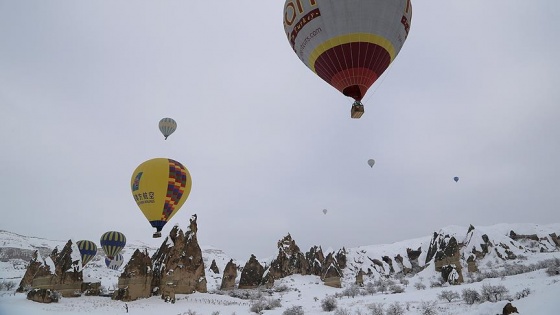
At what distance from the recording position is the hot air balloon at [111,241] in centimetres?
4122

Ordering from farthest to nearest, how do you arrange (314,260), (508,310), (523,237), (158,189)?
(523,237)
(314,260)
(158,189)
(508,310)

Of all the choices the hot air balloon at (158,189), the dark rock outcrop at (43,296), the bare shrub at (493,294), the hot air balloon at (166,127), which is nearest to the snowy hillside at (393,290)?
the bare shrub at (493,294)

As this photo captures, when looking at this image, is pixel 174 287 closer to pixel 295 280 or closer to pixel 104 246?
pixel 104 246

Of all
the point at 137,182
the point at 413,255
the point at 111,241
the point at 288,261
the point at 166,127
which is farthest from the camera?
→ the point at 413,255

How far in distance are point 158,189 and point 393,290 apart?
23.9m

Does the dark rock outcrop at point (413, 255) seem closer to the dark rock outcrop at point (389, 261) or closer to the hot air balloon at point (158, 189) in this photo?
the dark rock outcrop at point (389, 261)

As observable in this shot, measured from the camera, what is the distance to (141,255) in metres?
29.3

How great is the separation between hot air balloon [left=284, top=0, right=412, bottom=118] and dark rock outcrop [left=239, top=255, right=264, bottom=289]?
4431 centimetres

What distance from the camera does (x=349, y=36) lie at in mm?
15219

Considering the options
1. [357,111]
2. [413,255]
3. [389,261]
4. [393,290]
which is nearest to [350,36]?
[357,111]

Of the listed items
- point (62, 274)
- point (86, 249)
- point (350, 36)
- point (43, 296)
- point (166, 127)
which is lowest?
point (43, 296)

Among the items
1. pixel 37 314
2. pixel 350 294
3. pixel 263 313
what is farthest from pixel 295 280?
pixel 37 314

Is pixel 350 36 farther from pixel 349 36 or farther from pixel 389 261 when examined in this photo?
pixel 389 261

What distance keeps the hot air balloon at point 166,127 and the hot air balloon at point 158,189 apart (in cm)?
747
